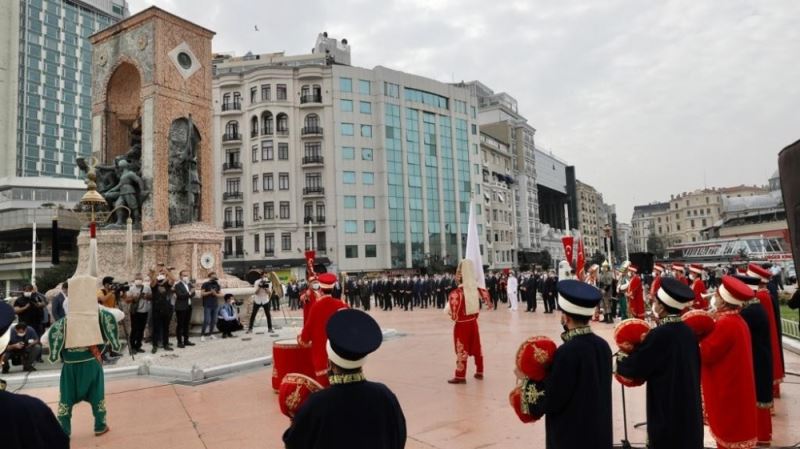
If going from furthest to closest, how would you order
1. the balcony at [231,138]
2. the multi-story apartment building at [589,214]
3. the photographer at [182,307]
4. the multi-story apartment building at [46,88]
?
the multi-story apartment building at [589,214] → the multi-story apartment building at [46,88] → the balcony at [231,138] → the photographer at [182,307]

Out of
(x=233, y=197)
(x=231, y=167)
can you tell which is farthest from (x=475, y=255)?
(x=231, y=167)

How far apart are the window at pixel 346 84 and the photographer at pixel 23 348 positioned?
4226cm

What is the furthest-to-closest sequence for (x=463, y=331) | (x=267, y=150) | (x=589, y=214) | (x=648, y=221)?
(x=648, y=221)
(x=589, y=214)
(x=267, y=150)
(x=463, y=331)

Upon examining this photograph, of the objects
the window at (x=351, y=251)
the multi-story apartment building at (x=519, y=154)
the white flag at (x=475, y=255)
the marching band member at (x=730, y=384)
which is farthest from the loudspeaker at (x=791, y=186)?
the multi-story apartment building at (x=519, y=154)

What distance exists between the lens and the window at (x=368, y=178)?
163 ft

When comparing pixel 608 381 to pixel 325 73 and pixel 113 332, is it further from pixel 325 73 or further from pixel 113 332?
pixel 325 73

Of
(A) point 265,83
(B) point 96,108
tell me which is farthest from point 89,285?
(A) point 265,83

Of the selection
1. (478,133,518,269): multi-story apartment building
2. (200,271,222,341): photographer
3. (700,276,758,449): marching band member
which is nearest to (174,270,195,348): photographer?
(200,271,222,341): photographer

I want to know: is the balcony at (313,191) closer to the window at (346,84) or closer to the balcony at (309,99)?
the balcony at (309,99)

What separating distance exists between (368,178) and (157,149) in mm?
36531

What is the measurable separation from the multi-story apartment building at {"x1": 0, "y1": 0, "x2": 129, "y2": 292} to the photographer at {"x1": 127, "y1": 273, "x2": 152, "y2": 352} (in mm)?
62083

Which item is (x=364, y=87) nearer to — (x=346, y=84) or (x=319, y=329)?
(x=346, y=84)

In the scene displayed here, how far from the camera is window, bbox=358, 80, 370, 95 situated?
50.2 meters

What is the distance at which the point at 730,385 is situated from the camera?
4.55 meters
